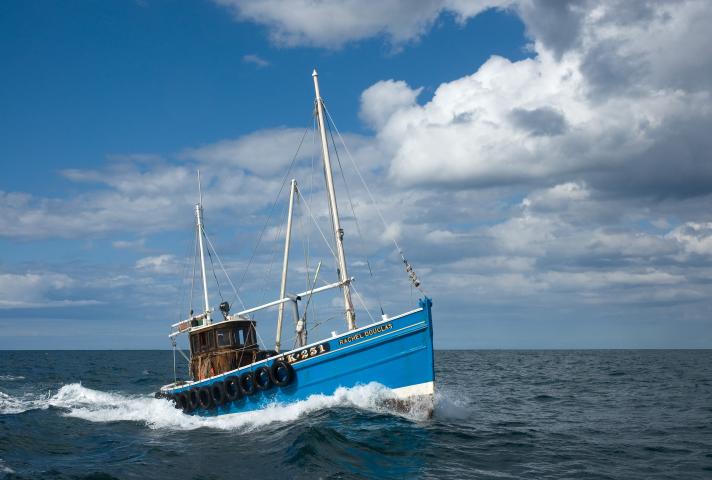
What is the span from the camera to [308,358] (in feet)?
74.0

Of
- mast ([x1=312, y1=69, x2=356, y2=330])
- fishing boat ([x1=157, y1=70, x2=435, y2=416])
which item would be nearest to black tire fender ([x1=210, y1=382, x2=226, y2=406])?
fishing boat ([x1=157, y1=70, x2=435, y2=416])

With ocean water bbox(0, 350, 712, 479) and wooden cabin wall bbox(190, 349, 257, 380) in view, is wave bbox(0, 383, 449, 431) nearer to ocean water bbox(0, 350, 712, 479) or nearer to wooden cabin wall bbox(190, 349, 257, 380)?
ocean water bbox(0, 350, 712, 479)

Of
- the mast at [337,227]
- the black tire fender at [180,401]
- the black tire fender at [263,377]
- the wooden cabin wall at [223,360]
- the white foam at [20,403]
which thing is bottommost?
the white foam at [20,403]

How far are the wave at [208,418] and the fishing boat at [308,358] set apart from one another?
0.81ft

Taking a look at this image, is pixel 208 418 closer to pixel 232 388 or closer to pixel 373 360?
pixel 232 388

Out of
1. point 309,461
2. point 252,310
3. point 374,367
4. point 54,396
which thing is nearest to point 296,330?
point 252,310

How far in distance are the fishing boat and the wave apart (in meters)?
0.25

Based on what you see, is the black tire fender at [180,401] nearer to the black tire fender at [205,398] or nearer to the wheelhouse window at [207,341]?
the black tire fender at [205,398]

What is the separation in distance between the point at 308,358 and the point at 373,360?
2.57 m

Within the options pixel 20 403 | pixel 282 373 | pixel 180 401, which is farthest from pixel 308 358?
pixel 20 403

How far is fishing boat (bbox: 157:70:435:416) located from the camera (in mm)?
21375

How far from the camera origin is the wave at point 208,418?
2172 centimetres

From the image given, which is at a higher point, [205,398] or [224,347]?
[224,347]

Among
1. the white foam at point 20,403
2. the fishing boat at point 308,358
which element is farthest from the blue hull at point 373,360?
the white foam at point 20,403
